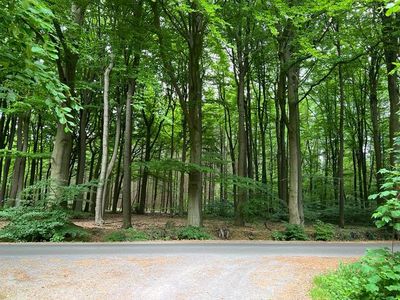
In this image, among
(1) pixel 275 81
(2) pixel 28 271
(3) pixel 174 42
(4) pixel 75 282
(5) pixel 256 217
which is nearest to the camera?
(4) pixel 75 282

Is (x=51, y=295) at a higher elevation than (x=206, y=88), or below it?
below

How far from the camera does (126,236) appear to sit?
1322 centimetres

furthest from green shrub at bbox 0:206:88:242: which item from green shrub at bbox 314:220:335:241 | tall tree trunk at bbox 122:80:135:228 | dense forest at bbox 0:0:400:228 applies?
green shrub at bbox 314:220:335:241

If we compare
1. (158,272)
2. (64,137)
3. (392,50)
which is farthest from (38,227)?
(392,50)

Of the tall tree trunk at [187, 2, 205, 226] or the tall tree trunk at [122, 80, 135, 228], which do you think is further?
the tall tree trunk at [187, 2, 205, 226]

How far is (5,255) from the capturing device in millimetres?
8867

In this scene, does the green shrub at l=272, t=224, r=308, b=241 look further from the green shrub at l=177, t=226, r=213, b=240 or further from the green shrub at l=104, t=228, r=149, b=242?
the green shrub at l=104, t=228, r=149, b=242

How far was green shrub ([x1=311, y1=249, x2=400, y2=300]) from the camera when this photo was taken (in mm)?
4945

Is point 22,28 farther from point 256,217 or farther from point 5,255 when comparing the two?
point 256,217

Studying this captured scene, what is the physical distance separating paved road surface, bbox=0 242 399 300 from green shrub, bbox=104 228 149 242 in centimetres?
233

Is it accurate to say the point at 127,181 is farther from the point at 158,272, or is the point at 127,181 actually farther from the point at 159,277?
the point at 159,277

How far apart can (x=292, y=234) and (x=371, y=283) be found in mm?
10231

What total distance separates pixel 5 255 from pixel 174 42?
12.4 meters

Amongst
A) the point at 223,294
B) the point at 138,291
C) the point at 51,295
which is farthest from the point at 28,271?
the point at 223,294
